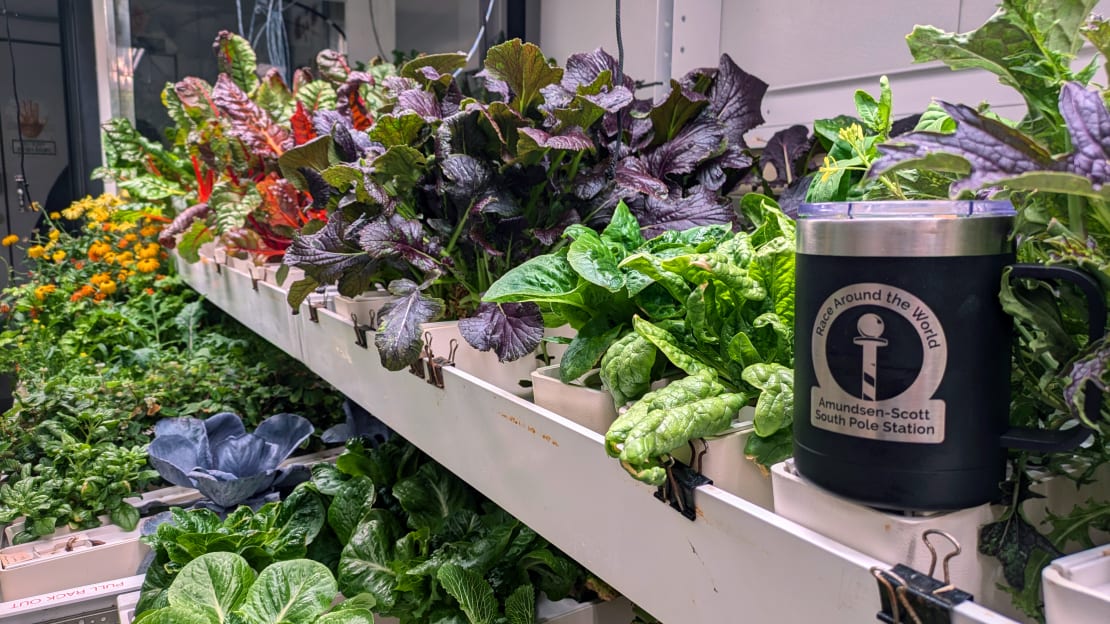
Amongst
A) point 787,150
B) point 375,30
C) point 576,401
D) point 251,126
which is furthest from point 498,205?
point 375,30

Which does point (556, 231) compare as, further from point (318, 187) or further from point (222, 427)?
point (222, 427)

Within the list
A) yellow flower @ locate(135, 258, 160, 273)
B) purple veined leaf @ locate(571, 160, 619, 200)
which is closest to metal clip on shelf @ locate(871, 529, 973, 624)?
purple veined leaf @ locate(571, 160, 619, 200)

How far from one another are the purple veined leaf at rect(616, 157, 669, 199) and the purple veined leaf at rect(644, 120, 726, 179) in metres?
0.04

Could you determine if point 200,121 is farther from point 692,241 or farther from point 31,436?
point 692,241

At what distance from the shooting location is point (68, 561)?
1635 millimetres

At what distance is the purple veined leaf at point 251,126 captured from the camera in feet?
5.83

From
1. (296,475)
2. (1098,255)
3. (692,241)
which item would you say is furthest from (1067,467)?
(296,475)

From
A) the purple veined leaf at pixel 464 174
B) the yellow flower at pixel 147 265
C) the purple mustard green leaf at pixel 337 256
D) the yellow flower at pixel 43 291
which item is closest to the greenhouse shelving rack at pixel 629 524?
the purple mustard green leaf at pixel 337 256

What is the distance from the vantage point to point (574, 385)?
80 centimetres

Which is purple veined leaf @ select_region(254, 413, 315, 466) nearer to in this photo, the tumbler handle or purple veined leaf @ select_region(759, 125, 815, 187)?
purple veined leaf @ select_region(759, 125, 815, 187)

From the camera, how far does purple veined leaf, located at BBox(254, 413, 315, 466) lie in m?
2.01

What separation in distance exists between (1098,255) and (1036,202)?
0.06 m

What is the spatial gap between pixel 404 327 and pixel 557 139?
12.5 inches

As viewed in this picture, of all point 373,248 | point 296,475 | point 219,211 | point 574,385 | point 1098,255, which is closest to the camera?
point 1098,255
